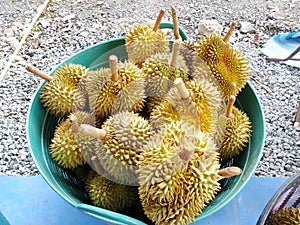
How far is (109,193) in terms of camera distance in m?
0.84

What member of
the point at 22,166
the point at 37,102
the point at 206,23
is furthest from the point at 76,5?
the point at 37,102

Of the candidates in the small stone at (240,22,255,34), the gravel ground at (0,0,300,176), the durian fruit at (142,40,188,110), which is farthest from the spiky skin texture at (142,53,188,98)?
the small stone at (240,22,255,34)

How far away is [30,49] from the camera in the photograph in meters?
1.77

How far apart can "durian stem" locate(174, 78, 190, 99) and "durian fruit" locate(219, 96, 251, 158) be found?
4.9 inches

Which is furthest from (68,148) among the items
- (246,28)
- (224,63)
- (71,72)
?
(246,28)

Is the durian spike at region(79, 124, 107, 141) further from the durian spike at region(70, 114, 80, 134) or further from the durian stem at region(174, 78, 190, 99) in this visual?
the durian stem at region(174, 78, 190, 99)

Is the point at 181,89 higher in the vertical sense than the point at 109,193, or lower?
higher

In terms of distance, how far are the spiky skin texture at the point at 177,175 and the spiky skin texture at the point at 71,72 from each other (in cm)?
28

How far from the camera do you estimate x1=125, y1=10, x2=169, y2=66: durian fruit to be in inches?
36.8

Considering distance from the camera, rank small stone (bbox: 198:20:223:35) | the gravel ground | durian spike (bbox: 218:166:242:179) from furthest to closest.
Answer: small stone (bbox: 198:20:223:35), the gravel ground, durian spike (bbox: 218:166:242:179)

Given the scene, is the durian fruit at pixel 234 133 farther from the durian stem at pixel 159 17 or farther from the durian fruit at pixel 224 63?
the durian stem at pixel 159 17

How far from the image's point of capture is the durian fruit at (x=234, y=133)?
0.87 metres

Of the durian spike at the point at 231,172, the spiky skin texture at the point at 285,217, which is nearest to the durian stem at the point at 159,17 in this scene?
the durian spike at the point at 231,172

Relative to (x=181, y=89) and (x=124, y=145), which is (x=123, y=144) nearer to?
(x=124, y=145)
